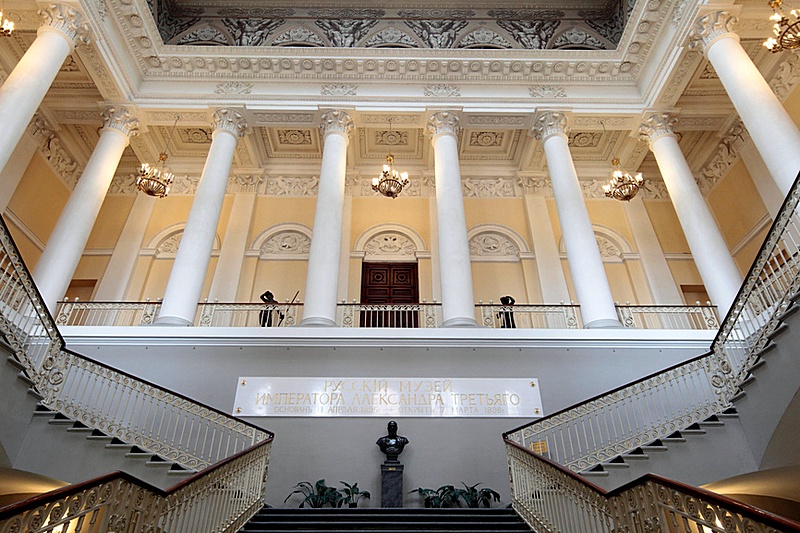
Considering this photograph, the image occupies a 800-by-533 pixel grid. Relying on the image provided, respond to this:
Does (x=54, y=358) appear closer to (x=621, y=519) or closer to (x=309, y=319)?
A: (x=309, y=319)

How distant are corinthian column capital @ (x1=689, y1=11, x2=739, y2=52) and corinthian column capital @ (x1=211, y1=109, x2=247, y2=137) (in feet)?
31.9

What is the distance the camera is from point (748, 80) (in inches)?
349

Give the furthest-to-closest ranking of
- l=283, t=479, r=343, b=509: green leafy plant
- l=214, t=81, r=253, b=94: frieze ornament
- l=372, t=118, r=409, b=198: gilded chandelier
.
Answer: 1. l=214, t=81, r=253, b=94: frieze ornament
2. l=372, t=118, r=409, b=198: gilded chandelier
3. l=283, t=479, r=343, b=509: green leafy plant

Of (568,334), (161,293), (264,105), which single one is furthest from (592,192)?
(161,293)

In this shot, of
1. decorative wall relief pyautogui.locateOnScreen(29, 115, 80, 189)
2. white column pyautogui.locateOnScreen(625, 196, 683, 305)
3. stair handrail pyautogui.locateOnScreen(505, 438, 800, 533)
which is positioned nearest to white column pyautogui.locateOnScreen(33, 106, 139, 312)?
decorative wall relief pyautogui.locateOnScreen(29, 115, 80, 189)

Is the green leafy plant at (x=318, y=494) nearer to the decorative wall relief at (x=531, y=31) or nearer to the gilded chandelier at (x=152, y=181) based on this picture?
the gilded chandelier at (x=152, y=181)

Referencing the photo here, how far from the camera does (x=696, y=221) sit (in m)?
9.73

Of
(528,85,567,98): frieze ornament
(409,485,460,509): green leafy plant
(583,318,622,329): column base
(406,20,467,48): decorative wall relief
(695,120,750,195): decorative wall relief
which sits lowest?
(409,485,460,509): green leafy plant

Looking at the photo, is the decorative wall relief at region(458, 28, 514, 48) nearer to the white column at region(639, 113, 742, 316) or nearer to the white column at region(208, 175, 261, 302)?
the white column at region(639, 113, 742, 316)

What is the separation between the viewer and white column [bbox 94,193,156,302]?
40.3ft

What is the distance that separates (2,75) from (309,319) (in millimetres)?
9111

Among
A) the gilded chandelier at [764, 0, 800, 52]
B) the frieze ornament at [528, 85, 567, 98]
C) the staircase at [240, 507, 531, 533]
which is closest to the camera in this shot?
the staircase at [240, 507, 531, 533]

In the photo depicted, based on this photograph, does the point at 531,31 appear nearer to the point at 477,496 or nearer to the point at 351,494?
the point at 477,496

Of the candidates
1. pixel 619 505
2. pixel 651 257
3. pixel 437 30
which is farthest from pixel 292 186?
pixel 619 505
